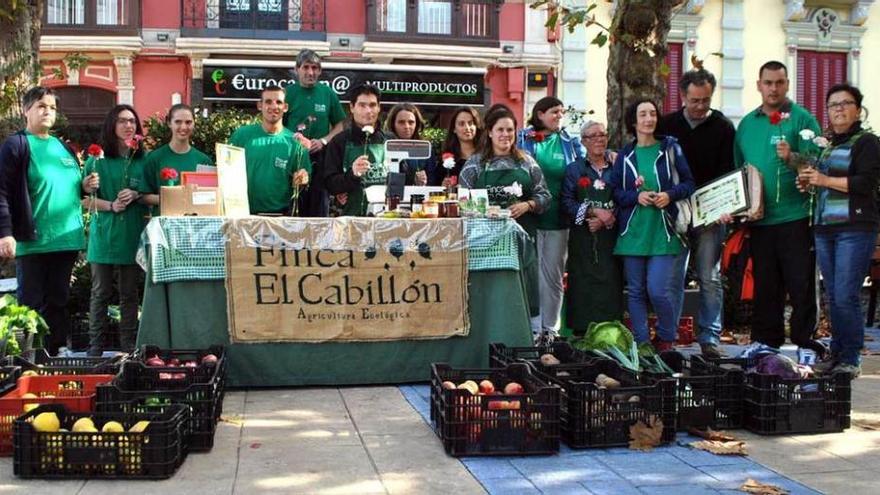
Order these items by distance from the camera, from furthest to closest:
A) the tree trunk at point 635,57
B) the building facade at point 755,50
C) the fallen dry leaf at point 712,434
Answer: the building facade at point 755,50 < the tree trunk at point 635,57 < the fallen dry leaf at point 712,434

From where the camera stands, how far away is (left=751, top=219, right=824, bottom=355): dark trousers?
665 centimetres

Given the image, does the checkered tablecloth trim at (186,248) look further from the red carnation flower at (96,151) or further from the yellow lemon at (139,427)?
the yellow lemon at (139,427)

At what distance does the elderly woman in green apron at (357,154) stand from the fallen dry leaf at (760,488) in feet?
11.6

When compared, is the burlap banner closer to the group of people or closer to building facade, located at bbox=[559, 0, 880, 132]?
the group of people

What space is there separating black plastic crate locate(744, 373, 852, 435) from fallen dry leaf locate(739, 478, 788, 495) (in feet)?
3.25

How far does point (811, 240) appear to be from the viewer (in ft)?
22.2

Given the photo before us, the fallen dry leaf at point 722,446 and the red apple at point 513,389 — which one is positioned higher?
the red apple at point 513,389

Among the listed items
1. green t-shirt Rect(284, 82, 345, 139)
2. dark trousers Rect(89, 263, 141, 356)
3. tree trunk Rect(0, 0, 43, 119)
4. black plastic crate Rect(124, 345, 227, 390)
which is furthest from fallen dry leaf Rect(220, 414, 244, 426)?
tree trunk Rect(0, 0, 43, 119)

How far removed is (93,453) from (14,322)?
223 centimetres

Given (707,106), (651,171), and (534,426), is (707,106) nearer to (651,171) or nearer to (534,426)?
(651,171)

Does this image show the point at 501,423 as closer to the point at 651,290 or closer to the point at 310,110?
the point at 651,290

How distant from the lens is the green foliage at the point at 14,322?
18.7 ft

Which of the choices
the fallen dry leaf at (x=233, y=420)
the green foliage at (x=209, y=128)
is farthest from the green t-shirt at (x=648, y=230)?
the green foliage at (x=209, y=128)

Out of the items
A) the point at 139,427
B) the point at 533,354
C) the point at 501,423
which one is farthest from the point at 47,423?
the point at 533,354
